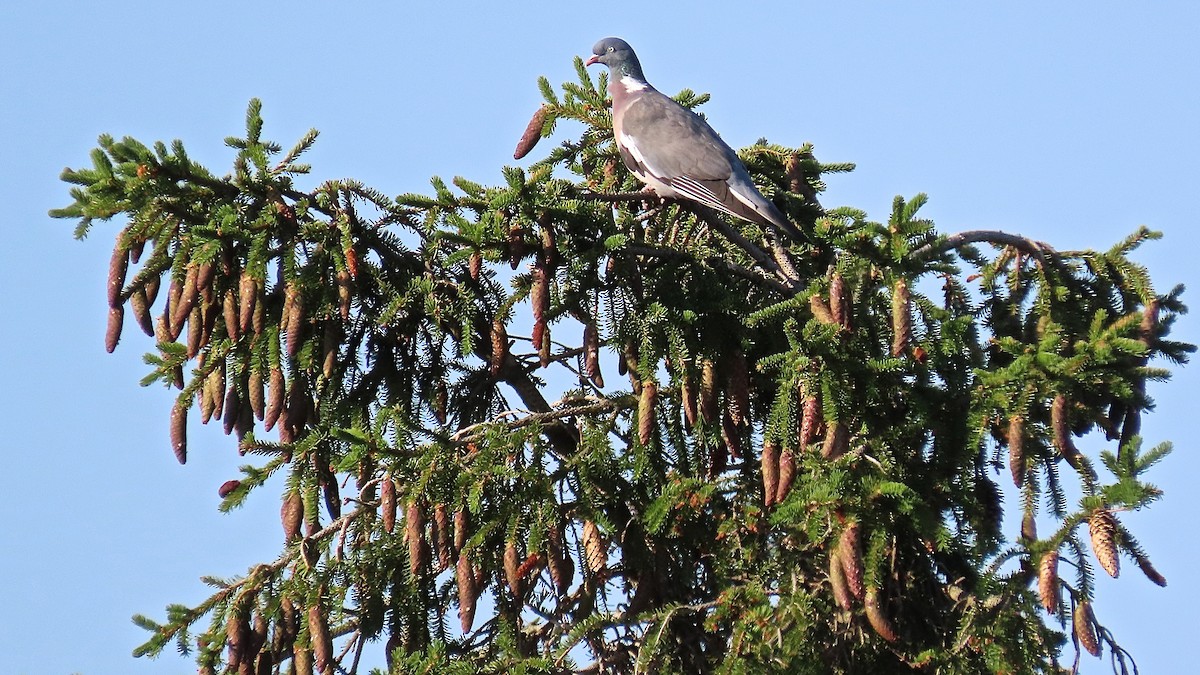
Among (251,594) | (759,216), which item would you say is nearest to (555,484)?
(251,594)

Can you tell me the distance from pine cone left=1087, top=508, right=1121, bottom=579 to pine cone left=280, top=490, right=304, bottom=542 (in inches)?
112

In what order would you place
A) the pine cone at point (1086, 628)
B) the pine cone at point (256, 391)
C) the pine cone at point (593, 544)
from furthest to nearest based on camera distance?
1. the pine cone at point (593, 544)
2. the pine cone at point (256, 391)
3. the pine cone at point (1086, 628)

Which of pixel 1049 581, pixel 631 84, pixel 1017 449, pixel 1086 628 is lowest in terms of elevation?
pixel 1086 628

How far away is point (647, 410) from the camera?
523 cm

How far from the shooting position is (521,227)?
5.30 m

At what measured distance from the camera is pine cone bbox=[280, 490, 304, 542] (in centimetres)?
538

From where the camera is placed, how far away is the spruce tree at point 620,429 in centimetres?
499

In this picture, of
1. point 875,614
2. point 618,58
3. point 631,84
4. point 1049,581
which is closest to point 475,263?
point 875,614

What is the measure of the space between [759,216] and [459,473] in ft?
6.42

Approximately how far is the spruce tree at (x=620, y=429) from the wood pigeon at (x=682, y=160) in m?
0.52

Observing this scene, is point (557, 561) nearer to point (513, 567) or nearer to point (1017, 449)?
point (513, 567)

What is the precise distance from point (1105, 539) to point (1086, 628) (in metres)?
0.44

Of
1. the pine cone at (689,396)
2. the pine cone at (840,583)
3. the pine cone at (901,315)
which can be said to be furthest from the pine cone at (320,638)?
the pine cone at (901,315)

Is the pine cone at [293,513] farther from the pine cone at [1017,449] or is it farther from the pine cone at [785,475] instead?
the pine cone at [1017,449]
